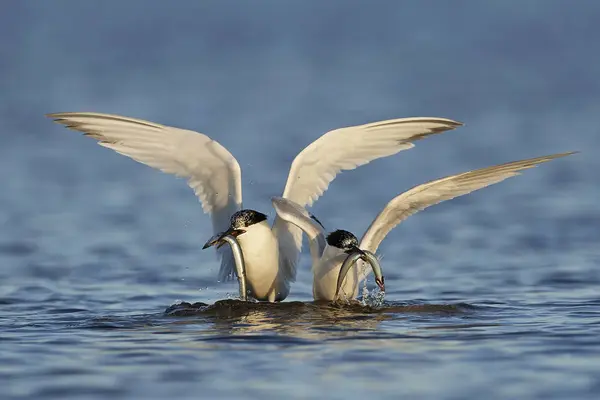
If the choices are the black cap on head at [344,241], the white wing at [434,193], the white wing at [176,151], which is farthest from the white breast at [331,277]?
the white wing at [176,151]

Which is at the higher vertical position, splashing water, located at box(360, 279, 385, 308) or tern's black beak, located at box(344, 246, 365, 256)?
tern's black beak, located at box(344, 246, 365, 256)

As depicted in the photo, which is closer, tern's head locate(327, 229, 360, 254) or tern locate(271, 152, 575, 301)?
tern's head locate(327, 229, 360, 254)

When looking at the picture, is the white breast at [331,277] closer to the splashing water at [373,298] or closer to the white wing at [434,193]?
the splashing water at [373,298]

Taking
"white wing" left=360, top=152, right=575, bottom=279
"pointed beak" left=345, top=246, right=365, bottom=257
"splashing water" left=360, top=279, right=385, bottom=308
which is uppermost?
"white wing" left=360, top=152, right=575, bottom=279

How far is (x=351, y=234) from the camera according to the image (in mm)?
10906

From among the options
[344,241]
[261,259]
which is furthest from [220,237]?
[344,241]

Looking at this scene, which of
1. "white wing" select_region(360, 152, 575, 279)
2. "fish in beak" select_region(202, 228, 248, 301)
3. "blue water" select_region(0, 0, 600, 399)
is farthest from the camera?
"white wing" select_region(360, 152, 575, 279)

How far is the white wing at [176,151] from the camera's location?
11.2 m

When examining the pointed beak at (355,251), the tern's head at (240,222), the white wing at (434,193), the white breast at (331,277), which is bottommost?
the white breast at (331,277)

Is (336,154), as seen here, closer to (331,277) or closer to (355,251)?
(331,277)

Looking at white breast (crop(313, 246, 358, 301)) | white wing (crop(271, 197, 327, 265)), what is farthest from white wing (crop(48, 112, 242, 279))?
white breast (crop(313, 246, 358, 301))

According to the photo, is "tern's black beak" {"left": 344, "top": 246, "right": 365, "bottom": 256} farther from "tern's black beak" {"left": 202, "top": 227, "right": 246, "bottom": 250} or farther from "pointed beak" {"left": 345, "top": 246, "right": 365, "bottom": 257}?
"tern's black beak" {"left": 202, "top": 227, "right": 246, "bottom": 250}

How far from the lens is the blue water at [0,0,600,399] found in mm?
8414

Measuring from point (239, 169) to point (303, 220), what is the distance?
0.74m
